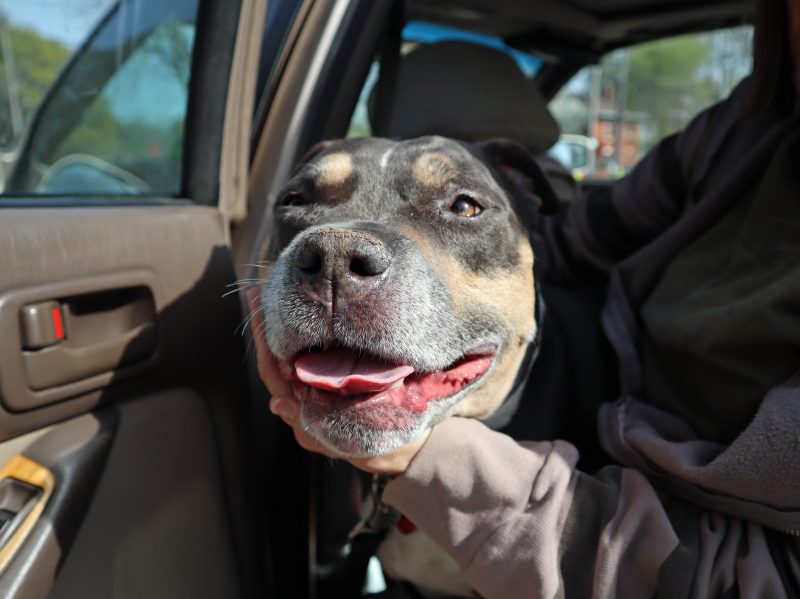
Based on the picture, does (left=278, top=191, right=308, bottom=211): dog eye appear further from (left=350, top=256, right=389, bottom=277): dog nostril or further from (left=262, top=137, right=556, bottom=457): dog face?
(left=350, top=256, right=389, bottom=277): dog nostril

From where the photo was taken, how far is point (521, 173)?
2520mm

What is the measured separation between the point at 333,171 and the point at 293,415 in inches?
33.7

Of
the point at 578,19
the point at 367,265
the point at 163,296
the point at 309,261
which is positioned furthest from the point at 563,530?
the point at 578,19

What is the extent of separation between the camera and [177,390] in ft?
6.55

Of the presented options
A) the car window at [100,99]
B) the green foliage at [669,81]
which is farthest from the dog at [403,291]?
the green foliage at [669,81]

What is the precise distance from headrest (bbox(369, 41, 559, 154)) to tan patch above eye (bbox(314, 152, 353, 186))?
1.42 meters

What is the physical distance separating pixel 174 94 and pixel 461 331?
1325mm

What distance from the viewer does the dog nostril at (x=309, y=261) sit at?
5.24 ft

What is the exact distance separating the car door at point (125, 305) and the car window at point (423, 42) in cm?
87

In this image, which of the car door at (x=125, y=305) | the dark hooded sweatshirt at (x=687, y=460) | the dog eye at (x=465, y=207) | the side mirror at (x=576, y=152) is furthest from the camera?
the side mirror at (x=576, y=152)

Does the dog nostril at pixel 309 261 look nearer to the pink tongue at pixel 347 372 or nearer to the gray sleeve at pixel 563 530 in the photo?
the pink tongue at pixel 347 372

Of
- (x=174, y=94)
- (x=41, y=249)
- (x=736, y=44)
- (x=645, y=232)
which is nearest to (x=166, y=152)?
(x=174, y=94)

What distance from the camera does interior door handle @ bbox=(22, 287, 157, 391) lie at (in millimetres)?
1636

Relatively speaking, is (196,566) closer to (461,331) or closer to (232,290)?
(232,290)
